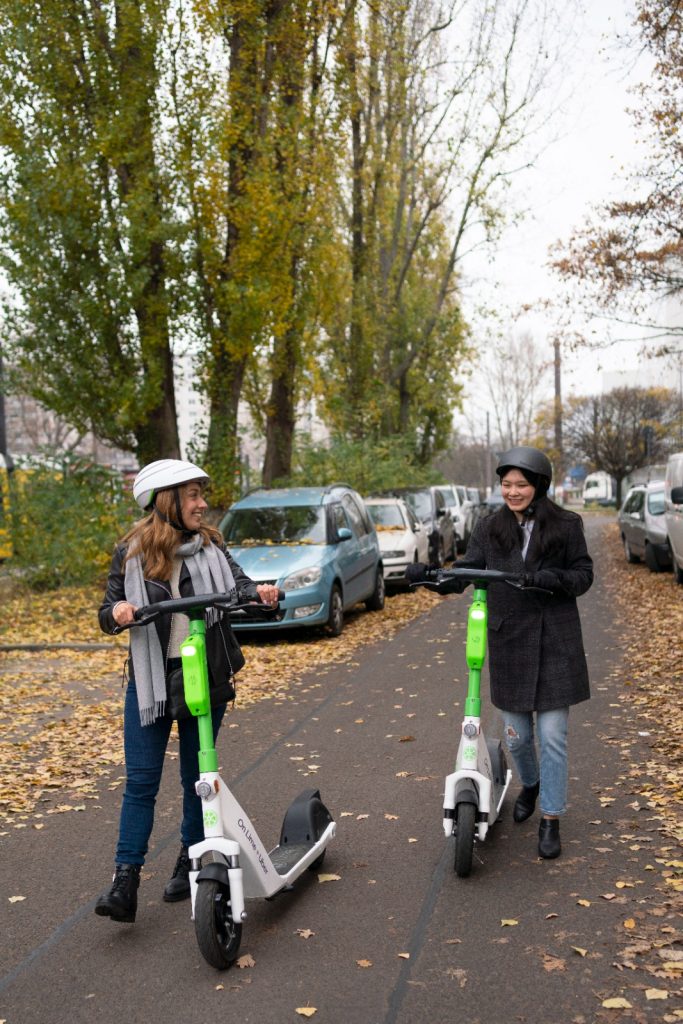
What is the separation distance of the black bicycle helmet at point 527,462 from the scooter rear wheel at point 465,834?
5.01 ft

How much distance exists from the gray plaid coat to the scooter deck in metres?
1.19

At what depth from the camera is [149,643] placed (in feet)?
14.4

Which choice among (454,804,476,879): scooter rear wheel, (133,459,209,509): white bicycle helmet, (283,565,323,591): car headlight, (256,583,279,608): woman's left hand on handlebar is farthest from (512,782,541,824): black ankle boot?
(283,565,323,591): car headlight

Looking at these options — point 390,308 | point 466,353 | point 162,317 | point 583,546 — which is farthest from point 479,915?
point 466,353

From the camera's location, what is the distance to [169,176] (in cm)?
1628

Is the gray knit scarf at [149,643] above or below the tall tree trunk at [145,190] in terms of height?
below

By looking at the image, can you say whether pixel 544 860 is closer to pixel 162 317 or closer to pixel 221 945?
pixel 221 945

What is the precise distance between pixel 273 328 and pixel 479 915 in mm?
14041

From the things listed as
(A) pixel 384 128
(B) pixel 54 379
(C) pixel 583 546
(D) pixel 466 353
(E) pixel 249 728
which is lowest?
(E) pixel 249 728

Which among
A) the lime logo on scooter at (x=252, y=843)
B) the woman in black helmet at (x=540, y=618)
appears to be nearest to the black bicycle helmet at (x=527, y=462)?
the woman in black helmet at (x=540, y=618)

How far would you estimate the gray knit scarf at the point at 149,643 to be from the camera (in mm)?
4363

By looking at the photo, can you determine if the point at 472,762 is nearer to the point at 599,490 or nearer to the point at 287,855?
the point at 287,855

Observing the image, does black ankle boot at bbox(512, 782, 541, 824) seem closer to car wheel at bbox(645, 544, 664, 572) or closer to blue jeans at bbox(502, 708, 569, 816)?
blue jeans at bbox(502, 708, 569, 816)

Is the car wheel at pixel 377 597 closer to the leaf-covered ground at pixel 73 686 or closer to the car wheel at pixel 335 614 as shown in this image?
the leaf-covered ground at pixel 73 686
